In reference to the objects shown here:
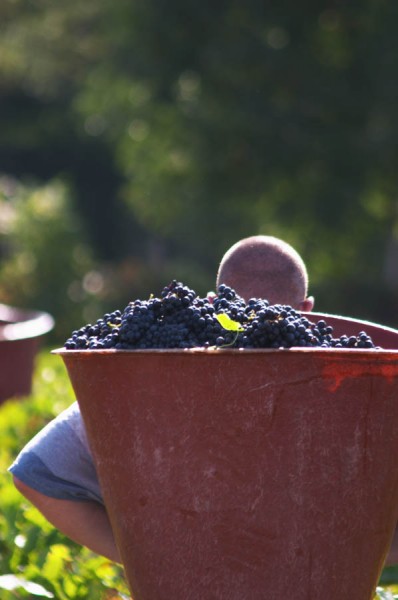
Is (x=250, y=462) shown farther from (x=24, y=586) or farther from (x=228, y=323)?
(x=24, y=586)

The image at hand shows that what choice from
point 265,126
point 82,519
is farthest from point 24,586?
point 265,126

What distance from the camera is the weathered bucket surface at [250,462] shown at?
2258mm

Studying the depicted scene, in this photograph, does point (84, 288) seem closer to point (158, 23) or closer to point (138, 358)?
point (158, 23)

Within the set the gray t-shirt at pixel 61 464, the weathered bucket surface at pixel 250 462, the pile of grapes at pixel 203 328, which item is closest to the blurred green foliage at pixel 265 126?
the gray t-shirt at pixel 61 464

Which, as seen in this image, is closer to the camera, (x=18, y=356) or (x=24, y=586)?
(x=24, y=586)

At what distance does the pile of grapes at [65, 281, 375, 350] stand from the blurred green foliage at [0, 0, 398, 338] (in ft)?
41.8

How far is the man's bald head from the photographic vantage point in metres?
2.99

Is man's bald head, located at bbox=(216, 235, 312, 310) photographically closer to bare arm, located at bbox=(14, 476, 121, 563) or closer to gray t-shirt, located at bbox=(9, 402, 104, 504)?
gray t-shirt, located at bbox=(9, 402, 104, 504)

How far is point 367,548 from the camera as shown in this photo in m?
2.43

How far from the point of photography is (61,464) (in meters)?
2.93

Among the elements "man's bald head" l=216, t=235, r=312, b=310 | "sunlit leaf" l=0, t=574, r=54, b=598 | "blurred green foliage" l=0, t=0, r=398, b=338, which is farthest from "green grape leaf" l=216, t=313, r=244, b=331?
"blurred green foliage" l=0, t=0, r=398, b=338

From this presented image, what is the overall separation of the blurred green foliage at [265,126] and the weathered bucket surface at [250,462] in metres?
12.8

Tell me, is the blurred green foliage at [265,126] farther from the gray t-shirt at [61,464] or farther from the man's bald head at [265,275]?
the gray t-shirt at [61,464]

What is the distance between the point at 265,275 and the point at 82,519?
2.75 ft
